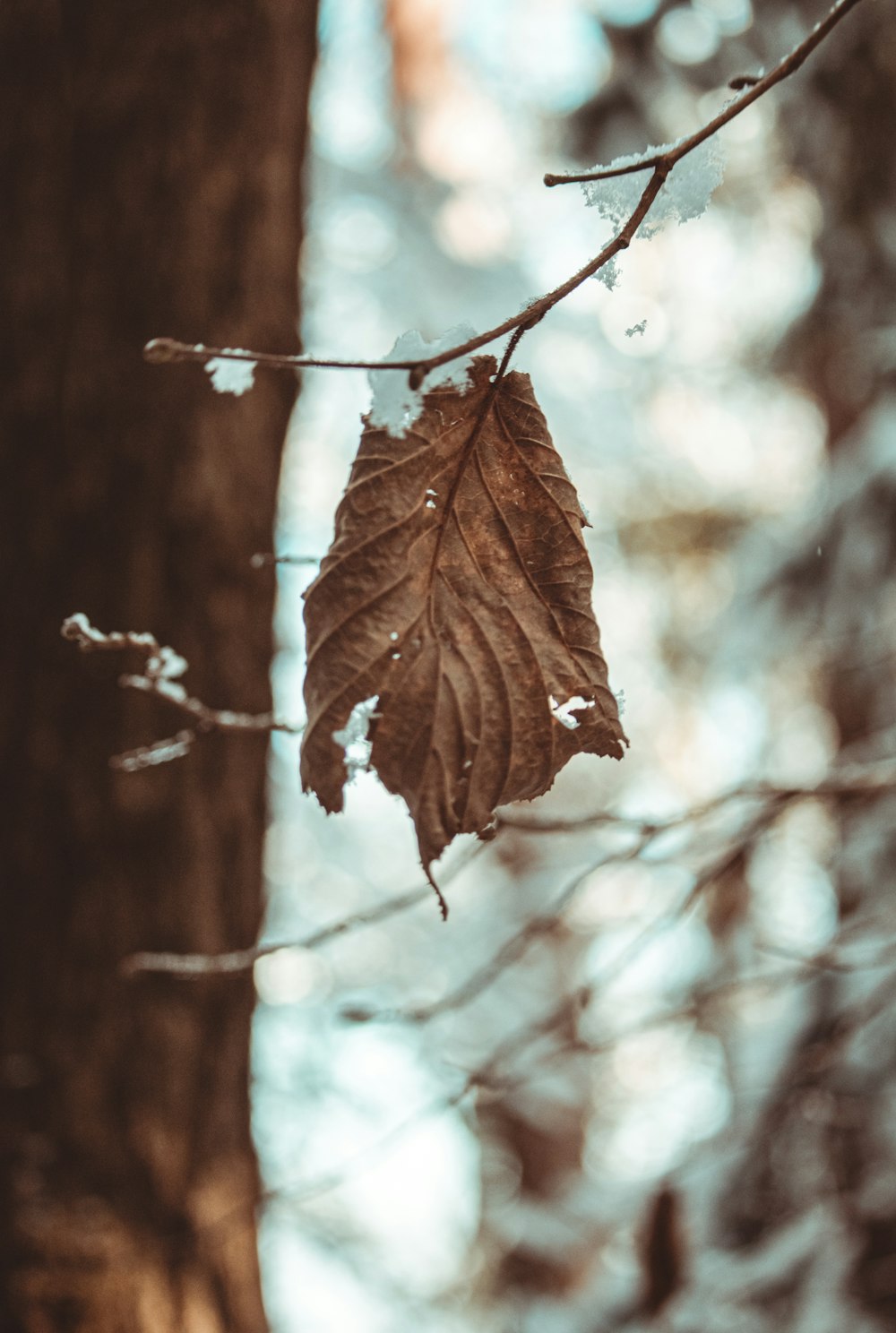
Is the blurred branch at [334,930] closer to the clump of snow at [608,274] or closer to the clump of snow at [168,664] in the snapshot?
the clump of snow at [168,664]

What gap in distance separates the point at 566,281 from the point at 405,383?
0.29ft

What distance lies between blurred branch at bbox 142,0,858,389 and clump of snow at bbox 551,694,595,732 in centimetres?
18

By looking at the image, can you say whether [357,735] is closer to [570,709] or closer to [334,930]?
[570,709]

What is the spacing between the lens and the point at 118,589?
114cm

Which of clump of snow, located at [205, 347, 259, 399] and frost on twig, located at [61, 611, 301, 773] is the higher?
clump of snow, located at [205, 347, 259, 399]

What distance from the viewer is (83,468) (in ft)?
3.76

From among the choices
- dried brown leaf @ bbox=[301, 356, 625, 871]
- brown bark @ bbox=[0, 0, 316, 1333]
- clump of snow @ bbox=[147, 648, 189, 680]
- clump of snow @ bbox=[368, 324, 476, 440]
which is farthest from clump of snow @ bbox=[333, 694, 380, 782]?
brown bark @ bbox=[0, 0, 316, 1333]

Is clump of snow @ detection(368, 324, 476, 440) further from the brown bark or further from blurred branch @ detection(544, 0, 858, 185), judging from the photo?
the brown bark

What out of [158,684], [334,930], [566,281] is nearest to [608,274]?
[566,281]

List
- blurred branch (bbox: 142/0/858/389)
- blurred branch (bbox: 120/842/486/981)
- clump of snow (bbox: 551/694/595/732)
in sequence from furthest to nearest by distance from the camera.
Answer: blurred branch (bbox: 120/842/486/981)
clump of snow (bbox: 551/694/595/732)
blurred branch (bbox: 142/0/858/389)

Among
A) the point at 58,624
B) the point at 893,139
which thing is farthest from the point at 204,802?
the point at 893,139

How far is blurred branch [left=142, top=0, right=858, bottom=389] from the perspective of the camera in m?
0.37

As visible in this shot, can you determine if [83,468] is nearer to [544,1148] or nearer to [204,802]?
[204,802]

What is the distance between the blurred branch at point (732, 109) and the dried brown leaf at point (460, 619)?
0.32ft
